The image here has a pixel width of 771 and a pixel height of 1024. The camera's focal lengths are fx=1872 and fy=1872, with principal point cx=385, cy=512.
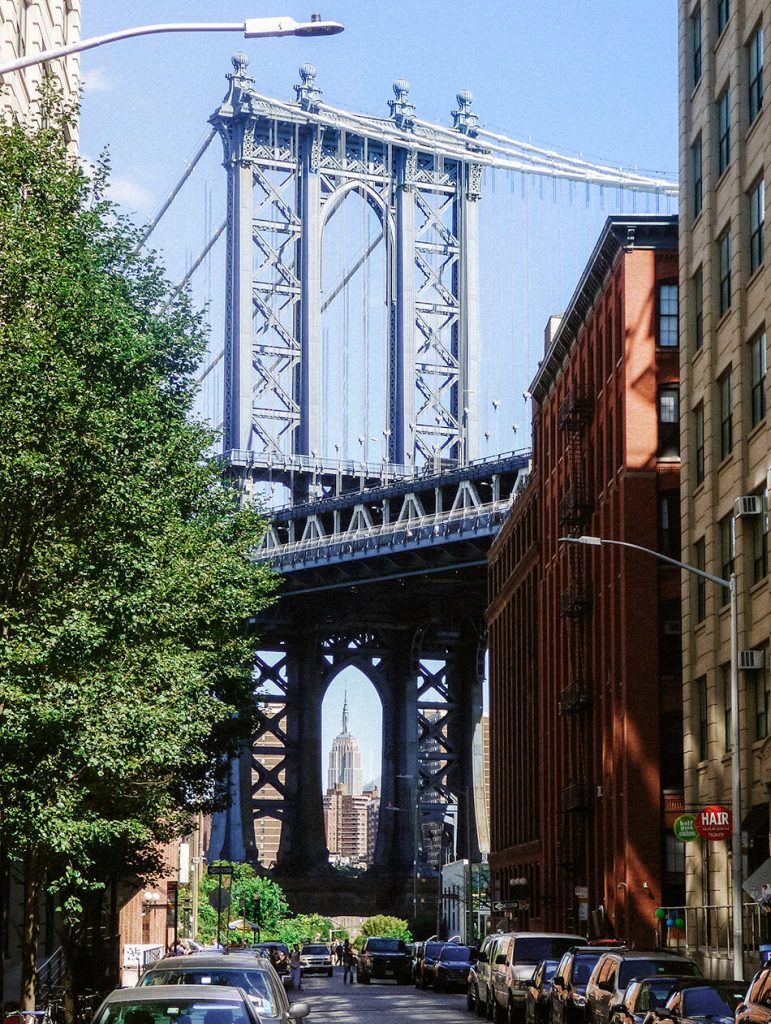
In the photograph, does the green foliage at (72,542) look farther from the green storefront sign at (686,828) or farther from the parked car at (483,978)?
the parked car at (483,978)

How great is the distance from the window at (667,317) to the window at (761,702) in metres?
21.8

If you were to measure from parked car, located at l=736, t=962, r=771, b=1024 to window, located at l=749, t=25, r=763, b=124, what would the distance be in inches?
1026

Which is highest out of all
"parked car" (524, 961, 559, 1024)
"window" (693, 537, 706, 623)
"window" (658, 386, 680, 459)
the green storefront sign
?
"window" (658, 386, 680, 459)

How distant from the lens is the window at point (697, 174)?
47.8 meters

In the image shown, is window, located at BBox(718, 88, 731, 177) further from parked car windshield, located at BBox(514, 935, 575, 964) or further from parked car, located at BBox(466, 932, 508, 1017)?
parked car, located at BBox(466, 932, 508, 1017)

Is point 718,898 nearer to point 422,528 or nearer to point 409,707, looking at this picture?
point 422,528

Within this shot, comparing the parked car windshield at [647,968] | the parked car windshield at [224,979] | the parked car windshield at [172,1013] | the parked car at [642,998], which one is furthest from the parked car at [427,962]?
the parked car windshield at [172,1013]

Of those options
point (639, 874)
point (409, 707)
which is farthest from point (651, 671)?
point (409, 707)

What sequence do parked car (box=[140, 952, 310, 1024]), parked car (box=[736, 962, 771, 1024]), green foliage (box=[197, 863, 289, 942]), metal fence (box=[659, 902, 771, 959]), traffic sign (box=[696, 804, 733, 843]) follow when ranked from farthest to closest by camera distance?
1. green foliage (box=[197, 863, 289, 942])
2. metal fence (box=[659, 902, 771, 959])
3. traffic sign (box=[696, 804, 733, 843])
4. parked car (box=[140, 952, 310, 1024])
5. parked car (box=[736, 962, 771, 1024])

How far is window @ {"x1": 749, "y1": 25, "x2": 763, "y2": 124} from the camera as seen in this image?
41438mm

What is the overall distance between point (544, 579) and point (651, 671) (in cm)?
2254

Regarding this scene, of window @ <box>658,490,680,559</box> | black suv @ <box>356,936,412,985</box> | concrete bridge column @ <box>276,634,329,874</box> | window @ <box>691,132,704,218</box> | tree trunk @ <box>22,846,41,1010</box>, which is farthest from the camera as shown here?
concrete bridge column @ <box>276,634,329,874</box>

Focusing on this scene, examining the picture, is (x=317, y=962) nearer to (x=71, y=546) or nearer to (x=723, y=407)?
(x=723, y=407)

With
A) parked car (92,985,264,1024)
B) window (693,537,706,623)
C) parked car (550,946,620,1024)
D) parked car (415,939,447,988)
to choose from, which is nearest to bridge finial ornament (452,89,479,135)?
parked car (415,939,447,988)
